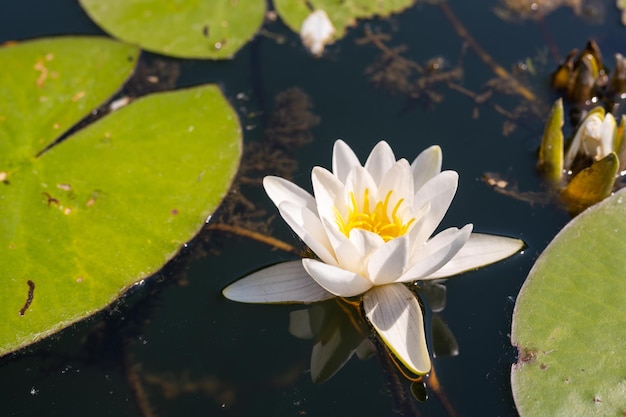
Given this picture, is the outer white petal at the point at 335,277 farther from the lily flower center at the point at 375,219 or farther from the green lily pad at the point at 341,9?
the green lily pad at the point at 341,9

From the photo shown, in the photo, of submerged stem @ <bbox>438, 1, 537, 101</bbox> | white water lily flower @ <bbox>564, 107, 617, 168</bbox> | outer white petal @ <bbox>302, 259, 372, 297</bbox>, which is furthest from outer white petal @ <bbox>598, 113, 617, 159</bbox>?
outer white petal @ <bbox>302, 259, 372, 297</bbox>

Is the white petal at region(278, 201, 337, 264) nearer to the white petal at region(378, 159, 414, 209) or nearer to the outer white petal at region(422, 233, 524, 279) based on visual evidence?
the white petal at region(378, 159, 414, 209)

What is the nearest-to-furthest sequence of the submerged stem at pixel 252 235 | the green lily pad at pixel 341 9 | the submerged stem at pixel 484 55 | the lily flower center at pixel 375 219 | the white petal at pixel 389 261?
the white petal at pixel 389 261, the lily flower center at pixel 375 219, the submerged stem at pixel 252 235, the submerged stem at pixel 484 55, the green lily pad at pixel 341 9

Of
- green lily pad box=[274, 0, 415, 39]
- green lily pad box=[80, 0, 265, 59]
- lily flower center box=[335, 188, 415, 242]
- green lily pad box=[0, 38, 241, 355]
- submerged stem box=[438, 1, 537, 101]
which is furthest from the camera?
green lily pad box=[274, 0, 415, 39]

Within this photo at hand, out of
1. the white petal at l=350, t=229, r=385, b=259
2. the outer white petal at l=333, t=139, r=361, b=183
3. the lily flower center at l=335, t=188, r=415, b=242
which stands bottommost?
the lily flower center at l=335, t=188, r=415, b=242

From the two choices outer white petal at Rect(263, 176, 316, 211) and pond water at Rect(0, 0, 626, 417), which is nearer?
pond water at Rect(0, 0, 626, 417)

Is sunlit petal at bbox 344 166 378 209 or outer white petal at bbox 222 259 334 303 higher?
sunlit petal at bbox 344 166 378 209

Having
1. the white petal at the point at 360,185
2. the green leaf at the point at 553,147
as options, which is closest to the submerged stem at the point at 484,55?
the green leaf at the point at 553,147
